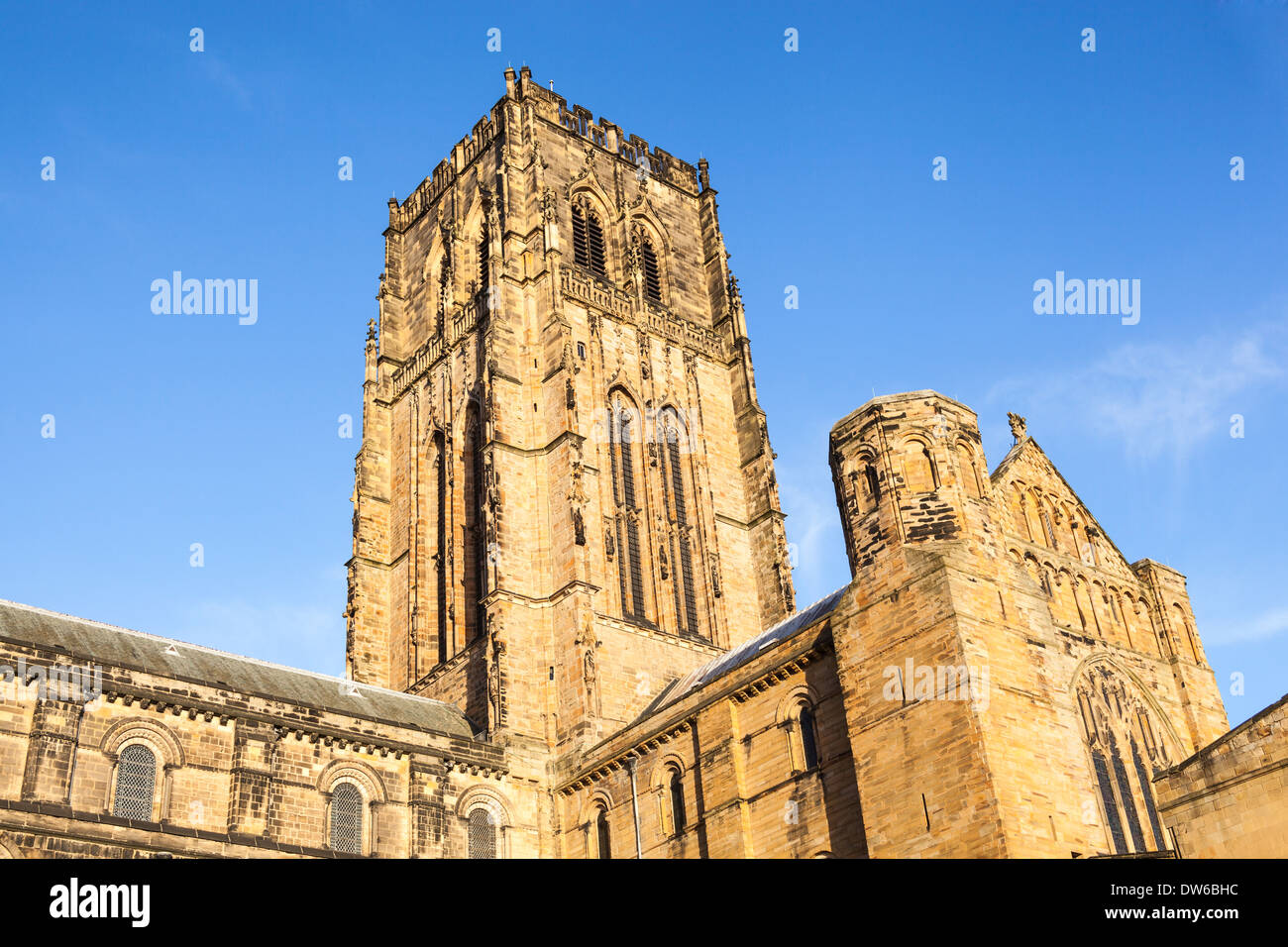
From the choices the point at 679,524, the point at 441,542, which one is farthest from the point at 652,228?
the point at 441,542

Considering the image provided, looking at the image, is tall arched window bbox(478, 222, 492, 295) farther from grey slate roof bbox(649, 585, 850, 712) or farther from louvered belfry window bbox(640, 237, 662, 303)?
grey slate roof bbox(649, 585, 850, 712)

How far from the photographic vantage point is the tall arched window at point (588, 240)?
4922cm

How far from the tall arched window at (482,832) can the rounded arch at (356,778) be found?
2.86 meters

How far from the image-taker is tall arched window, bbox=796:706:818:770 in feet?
90.8

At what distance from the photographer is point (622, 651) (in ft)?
128

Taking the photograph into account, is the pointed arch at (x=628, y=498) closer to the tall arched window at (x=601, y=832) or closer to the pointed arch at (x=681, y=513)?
the pointed arch at (x=681, y=513)

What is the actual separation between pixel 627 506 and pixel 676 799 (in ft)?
45.4

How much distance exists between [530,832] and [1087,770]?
15307 mm

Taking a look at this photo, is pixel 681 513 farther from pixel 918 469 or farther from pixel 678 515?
pixel 918 469

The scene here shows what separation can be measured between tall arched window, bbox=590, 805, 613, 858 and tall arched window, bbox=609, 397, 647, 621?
27.0 feet

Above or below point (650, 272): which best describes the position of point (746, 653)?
below

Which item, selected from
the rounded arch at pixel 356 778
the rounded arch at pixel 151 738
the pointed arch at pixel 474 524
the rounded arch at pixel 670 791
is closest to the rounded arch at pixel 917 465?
the rounded arch at pixel 670 791
